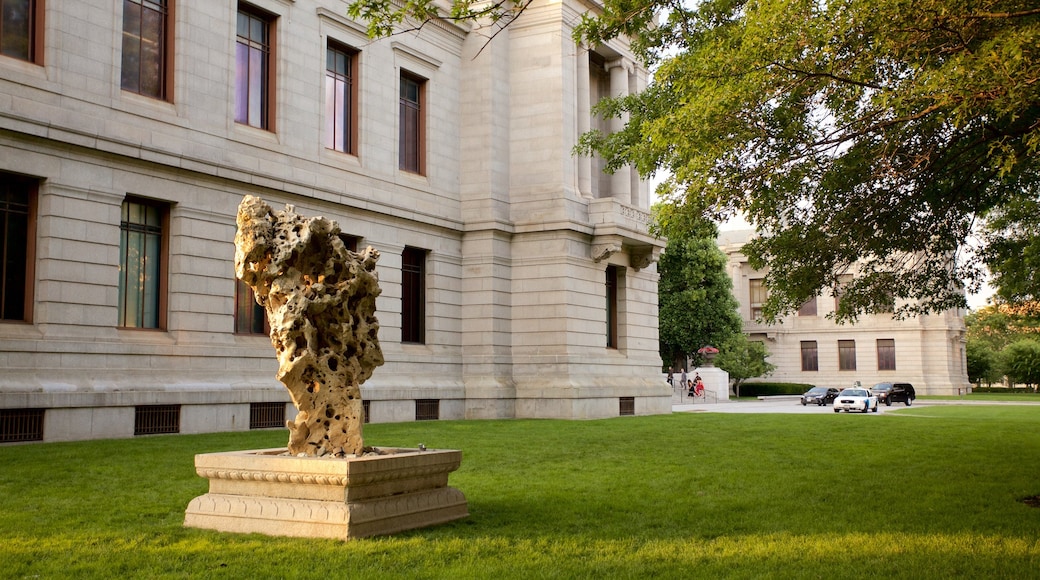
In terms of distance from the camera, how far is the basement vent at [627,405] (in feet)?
111

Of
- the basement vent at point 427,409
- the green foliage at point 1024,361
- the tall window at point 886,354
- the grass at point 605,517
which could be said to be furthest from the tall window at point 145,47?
the green foliage at point 1024,361

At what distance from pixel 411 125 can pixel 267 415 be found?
11.5 metres

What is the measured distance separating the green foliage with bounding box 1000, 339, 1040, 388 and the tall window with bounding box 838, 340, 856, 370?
63.8 feet

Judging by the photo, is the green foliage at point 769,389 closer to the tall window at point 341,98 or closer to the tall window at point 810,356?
the tall window at point 810,356

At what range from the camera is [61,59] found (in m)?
20.2

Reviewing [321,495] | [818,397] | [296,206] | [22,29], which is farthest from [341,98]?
[818,397]

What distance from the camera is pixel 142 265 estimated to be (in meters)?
22.0

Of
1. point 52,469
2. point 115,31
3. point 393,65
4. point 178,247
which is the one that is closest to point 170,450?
point 52,469

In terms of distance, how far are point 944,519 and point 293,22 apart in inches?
861

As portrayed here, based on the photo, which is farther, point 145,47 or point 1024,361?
point 1024,361

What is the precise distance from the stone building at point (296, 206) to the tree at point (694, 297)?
2687cm

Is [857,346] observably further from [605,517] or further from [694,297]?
[605,517]

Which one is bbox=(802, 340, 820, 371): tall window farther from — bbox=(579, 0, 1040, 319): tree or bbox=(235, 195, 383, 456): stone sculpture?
bbox=(235, 195, 383, 456): stone sculpture

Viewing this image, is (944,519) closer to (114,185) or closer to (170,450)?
(170,450)
